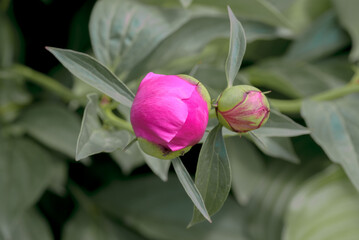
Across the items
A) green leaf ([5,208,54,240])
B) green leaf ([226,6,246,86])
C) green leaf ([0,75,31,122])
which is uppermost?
green leaf ([226,6,246,86])

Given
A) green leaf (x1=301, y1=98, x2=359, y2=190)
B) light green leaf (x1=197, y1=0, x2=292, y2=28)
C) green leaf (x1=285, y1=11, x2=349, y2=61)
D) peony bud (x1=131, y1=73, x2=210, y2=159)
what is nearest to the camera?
peony bud (x1=131, y1=73, x2=210, y2=159)

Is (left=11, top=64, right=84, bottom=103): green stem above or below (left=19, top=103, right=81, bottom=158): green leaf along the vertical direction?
above

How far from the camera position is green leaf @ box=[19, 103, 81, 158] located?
515 mm

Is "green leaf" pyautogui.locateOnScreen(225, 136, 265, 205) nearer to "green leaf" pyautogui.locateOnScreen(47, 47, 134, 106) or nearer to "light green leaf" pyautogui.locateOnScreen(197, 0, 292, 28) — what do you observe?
"light green leaf" pyautogui.locateOnScreen(197, 0, 292, 28)

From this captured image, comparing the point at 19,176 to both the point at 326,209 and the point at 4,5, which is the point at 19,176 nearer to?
the point at 4,5

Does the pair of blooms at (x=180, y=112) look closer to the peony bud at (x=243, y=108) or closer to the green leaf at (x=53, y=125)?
the peony bud at (x=243, y=108)

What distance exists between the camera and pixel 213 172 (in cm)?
29

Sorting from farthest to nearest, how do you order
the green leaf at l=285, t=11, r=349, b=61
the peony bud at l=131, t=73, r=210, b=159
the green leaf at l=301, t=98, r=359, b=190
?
the green leaf at l=285, t=11, r=349, b=61 → the green leaf at l=301, t=98, r=359, b=190 → the peony bud at l=131, t=73, r=210, b=159

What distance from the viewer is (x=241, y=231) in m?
A: 0.61

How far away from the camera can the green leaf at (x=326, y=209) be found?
1.89ft

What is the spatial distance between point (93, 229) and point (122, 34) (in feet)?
0.91

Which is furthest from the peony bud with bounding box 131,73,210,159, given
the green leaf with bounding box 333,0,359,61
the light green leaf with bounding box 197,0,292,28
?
the green leaf with bounding box 333,0,359,61

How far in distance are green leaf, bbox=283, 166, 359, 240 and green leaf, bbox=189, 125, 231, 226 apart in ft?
0.99

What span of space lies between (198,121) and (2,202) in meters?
0.30
